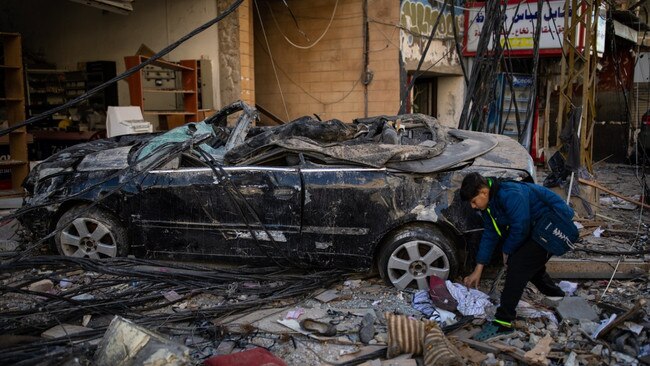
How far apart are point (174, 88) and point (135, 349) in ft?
25.2

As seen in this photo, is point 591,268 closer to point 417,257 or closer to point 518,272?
point 518,272

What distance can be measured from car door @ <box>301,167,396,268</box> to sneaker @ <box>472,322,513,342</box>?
3.95ft

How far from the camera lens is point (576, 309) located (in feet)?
14.1

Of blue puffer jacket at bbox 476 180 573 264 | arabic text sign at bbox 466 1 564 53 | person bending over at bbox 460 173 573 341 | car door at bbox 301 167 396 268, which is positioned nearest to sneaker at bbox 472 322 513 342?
person bending over at bbox 460 173 573 341

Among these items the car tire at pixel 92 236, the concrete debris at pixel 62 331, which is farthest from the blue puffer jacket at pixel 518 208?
the car tire at pixel 92 236

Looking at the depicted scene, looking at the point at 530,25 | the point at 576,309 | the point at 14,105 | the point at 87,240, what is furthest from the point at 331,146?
the point at 530,25

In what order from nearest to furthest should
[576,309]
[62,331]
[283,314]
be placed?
[62,331] < [576,309] < [283,314]

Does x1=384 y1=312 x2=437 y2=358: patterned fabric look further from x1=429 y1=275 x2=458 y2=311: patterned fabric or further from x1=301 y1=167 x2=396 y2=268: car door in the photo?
x1=301 y1=167 x2=396 y2=268: car door

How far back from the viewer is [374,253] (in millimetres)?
4855

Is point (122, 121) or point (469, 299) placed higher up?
point (122, 121)

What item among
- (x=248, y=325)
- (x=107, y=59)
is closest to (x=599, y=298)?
(x=248, y=325)

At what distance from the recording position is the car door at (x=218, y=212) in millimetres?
4793

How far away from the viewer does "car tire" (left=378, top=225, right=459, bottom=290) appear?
4.56m

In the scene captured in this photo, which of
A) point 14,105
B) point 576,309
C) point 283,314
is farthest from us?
point 14,105
